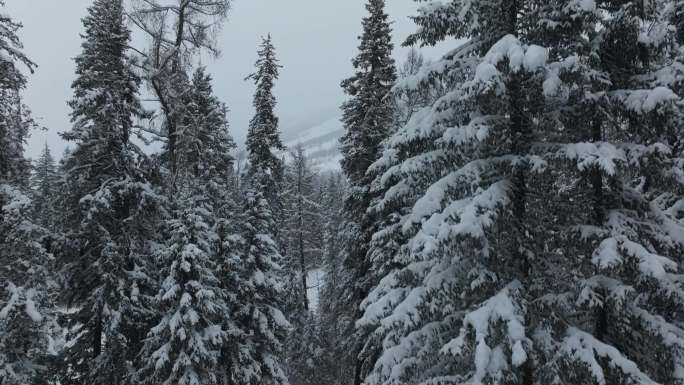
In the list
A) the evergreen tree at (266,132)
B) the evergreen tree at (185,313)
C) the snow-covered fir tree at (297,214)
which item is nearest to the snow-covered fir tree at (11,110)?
the evergreen tree at (185,313)

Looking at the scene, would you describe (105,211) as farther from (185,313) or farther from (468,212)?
(468,212)

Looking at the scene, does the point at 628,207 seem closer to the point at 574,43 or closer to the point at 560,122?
the point at 560,122

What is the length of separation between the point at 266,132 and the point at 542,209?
56.3ft

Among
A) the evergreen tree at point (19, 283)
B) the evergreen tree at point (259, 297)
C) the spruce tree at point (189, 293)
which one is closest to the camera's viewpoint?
the evergreen tree at point (19, 283)

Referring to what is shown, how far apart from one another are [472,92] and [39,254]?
1110 centimetres

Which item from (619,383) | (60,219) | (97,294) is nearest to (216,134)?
(60,219)

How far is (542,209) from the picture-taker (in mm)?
8031

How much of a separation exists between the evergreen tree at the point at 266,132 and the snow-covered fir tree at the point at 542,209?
48.0 ft

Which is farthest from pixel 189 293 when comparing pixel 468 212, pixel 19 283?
pixel 468 212

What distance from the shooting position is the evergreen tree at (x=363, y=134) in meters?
20.8

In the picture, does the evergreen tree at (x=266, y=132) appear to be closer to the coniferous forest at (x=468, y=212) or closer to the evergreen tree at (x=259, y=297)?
the evergreen tree at (x=259, y=297)

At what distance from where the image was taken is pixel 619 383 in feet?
23.3

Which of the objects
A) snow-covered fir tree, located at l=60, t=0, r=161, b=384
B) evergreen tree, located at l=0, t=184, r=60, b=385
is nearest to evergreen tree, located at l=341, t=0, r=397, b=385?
snow-covered fir tree, located at l=60, t=0, r=161, b=384

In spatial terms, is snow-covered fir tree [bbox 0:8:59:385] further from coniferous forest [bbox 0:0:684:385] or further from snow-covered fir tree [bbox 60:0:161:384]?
snow-covered fir tree [bbox 60:0:161:384]
